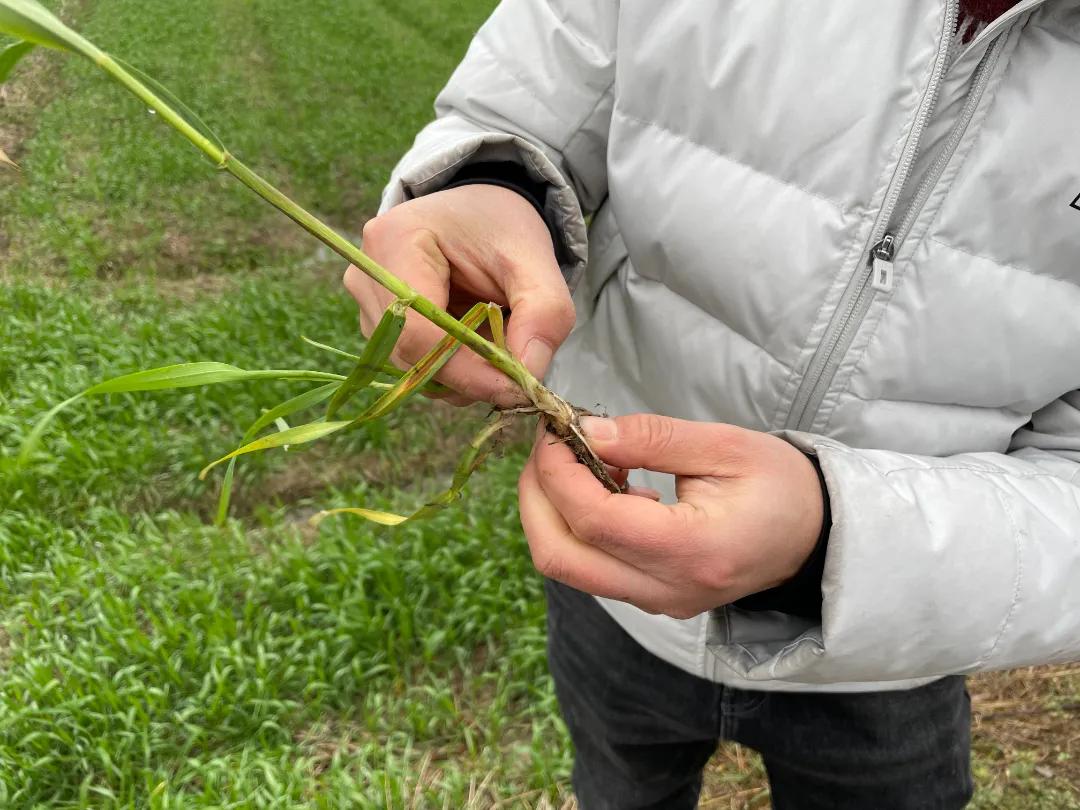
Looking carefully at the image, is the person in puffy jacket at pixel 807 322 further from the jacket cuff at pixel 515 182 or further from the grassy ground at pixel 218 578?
the grassy ground at pixel 218 578

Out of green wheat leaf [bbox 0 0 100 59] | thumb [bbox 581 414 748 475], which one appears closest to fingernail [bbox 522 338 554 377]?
thumb [bbox 581 414 748 475]

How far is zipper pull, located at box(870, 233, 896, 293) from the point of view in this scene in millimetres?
733

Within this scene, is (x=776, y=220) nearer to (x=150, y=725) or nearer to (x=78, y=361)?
(x=150, y=725)

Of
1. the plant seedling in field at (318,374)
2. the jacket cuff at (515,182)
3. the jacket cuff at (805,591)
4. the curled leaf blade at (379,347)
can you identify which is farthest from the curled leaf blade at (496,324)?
the jacket cuff at (805,591)

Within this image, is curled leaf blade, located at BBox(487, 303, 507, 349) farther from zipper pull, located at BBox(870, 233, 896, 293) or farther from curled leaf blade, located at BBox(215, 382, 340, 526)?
zipper pull, located at BBox(870, 233, 896, 293)

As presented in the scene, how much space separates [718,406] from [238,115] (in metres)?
5.08

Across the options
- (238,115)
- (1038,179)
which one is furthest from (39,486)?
(238,115)

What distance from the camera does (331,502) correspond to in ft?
8.50

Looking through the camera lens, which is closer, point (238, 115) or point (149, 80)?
point (149, 80)

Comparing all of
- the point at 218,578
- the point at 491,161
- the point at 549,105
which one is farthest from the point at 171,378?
the point at 218,578

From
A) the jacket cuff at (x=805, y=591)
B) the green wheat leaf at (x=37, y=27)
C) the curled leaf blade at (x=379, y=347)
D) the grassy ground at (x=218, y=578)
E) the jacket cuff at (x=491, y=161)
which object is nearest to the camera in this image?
the green wheat leaf at (x=37, y=27)

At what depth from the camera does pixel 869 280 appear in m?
0.75

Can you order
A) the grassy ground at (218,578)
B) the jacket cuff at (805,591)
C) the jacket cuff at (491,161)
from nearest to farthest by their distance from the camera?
the jacket cuff at (805,591) < the jacket cuff at (491,161) < the grassy ground at (218,578)

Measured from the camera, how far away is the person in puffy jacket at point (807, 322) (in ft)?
2.22
